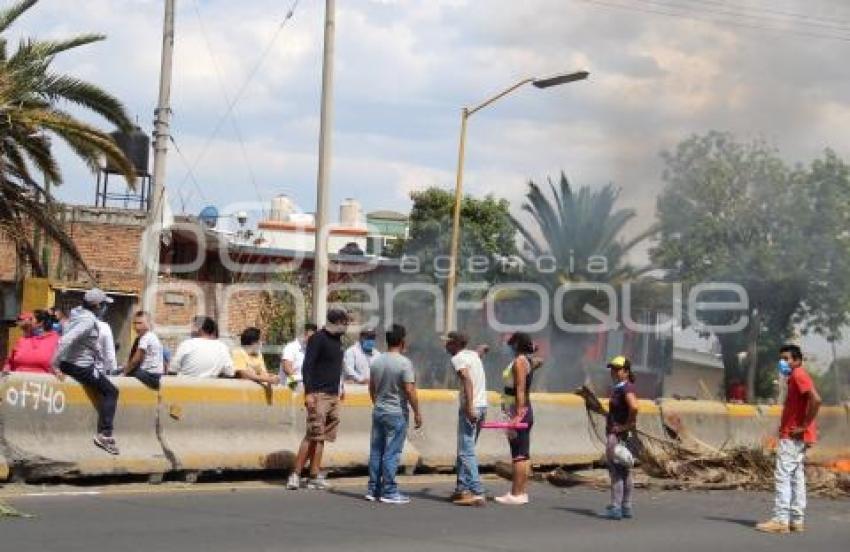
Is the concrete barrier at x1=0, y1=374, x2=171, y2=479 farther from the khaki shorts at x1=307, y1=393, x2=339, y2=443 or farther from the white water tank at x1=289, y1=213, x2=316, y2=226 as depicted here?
the white water tank at x1=289, y1=213, x2=316, y2=226

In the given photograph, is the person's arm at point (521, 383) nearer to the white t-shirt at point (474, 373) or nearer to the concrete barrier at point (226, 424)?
the white t-shirt at point (474, 373)

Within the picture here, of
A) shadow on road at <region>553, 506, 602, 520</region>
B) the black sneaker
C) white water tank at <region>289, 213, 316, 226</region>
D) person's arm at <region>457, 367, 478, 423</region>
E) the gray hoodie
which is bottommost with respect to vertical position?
shadow on road at <region>553, 506, 602, 520</region>

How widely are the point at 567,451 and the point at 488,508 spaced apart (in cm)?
453

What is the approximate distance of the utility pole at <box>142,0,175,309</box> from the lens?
17766 mm

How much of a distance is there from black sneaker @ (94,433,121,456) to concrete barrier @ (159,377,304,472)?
1.96 feet

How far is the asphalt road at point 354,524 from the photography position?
824 cm

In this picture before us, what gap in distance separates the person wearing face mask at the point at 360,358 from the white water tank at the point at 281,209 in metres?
40.3

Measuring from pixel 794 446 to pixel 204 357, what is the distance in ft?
18.4

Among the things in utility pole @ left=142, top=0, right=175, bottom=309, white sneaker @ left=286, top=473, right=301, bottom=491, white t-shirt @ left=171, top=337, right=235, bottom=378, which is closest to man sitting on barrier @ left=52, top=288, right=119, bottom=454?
white t-shirt @ left=171, top=337, right=235, bottom=378

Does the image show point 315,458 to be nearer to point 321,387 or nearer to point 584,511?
point 321,387

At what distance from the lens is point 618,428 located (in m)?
10.7

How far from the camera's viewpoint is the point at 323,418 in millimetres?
11234

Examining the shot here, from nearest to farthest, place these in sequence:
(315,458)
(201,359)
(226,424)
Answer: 1. (315,458)
2. (226,424)
3. (201,359)

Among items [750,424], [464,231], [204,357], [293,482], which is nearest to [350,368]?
[204,357]
